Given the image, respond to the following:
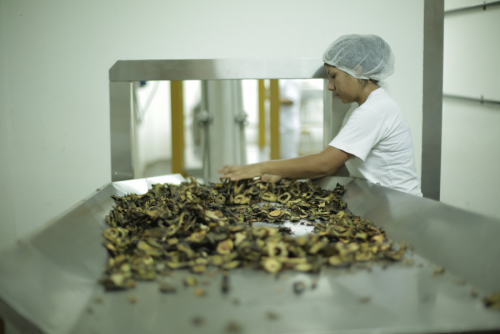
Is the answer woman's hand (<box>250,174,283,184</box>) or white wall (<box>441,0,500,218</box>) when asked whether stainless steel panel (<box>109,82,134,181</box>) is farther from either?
white wall (<box>441,0,500,218</box>)

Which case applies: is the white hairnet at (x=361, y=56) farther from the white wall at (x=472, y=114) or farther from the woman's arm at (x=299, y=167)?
the white wall at (x=472, y=114)

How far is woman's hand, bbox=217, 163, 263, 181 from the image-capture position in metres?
1.42

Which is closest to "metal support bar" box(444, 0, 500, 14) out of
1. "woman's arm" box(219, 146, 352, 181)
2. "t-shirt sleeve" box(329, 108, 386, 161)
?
"t-shirt sleeve" box(329, 108, 386, 161)

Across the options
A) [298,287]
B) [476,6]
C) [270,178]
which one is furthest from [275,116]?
[476,6]

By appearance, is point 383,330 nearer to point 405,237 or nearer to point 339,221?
point 405,237

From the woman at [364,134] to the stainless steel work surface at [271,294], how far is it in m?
0.53

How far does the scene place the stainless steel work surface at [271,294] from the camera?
1.73 ft

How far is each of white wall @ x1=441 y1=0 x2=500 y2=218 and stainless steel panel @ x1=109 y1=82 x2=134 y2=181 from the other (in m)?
2.22

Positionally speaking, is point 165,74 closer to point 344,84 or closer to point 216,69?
point 216,69

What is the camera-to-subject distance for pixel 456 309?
22.4 inches

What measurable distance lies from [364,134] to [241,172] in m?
0.47

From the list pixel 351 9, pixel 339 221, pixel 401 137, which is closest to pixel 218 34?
pixel 351 9

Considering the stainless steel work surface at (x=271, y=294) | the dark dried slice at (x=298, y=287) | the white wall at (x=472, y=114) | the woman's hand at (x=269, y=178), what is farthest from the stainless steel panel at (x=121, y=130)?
the white wall at (x=472, y=114)

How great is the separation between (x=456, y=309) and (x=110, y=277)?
0.57 metres
